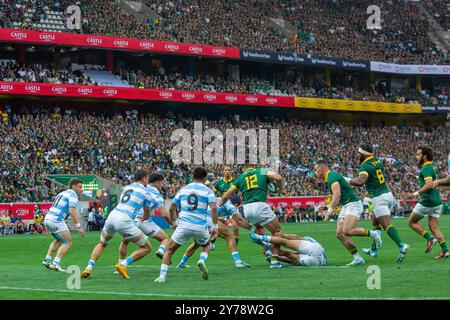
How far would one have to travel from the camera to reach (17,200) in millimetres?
45406

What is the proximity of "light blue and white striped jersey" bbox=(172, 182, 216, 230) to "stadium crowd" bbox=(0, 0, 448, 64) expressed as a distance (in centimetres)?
4052

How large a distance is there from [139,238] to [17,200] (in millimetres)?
28811

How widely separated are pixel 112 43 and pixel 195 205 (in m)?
43.1

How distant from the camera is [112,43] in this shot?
193 ft

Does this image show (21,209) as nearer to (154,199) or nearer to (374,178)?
(154,199)

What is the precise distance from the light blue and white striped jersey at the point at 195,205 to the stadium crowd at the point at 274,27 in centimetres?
4052

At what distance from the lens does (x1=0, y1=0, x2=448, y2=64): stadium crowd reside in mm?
60156

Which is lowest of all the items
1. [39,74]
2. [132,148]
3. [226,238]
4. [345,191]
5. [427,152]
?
[132,148]

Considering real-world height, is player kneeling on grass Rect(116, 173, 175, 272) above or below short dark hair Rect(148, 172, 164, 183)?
below

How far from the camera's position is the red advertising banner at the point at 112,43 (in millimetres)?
54594

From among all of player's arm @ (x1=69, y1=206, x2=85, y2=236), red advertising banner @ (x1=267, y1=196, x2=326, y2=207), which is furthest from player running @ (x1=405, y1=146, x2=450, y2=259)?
red advertising banner @ (x1=267, y1=196, x2=326, y2=207)

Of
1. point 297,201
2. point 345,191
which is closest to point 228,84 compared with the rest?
point 297,201

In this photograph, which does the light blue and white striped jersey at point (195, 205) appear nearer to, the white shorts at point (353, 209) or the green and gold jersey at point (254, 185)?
the green and gold jersey at point (254, 185)

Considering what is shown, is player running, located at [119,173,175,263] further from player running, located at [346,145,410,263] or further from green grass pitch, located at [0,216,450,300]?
player running, located at [346,145,410,263]
